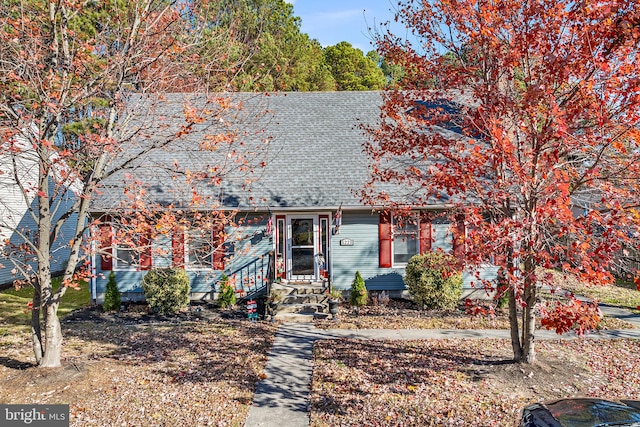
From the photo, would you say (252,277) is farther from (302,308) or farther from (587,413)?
(587,413)

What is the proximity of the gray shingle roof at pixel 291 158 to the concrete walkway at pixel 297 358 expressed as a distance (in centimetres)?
393

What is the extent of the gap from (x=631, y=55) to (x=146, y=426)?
8.47 meters

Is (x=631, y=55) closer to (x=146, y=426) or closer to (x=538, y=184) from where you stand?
(x=538, y=184)

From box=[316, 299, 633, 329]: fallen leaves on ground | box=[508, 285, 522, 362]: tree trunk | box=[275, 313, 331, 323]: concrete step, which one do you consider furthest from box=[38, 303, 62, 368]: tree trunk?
box=[508, 285, 522, 362]: tree trunk

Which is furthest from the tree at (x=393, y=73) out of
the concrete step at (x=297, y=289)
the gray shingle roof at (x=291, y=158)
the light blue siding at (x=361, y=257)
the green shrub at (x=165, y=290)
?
the green shrub at (x=165, y=290)

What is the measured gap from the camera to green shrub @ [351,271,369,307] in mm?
12336

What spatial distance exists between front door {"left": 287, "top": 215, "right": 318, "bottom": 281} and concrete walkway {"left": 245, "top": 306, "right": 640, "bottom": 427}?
253cm

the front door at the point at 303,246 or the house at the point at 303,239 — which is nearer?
the house at the point at 303,239

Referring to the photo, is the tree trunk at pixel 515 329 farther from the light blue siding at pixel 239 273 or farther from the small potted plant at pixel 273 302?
the light blue siding at pixel 239 273

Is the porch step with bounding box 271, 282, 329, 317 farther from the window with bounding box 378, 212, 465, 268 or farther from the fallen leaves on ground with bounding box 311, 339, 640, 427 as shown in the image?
the fallen leaves on ground with bounding box 311, 339, 640, 427

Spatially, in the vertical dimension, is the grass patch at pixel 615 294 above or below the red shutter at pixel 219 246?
below

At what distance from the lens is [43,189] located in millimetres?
6922

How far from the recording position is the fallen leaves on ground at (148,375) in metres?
6.07

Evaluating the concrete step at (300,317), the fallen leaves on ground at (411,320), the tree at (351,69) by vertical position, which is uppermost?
the tree at (351,69)
